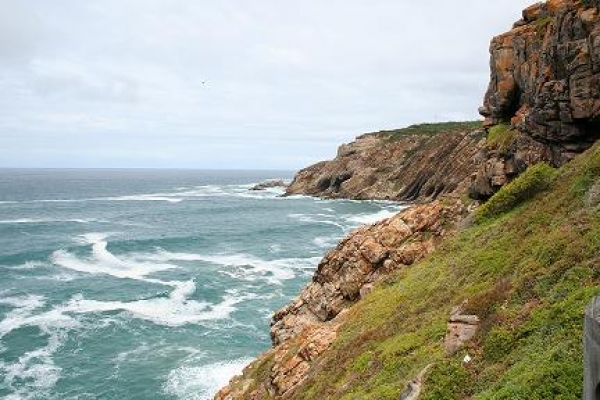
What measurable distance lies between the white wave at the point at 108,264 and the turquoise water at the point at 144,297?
4.8 inches

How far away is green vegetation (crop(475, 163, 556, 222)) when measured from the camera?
2228 cm

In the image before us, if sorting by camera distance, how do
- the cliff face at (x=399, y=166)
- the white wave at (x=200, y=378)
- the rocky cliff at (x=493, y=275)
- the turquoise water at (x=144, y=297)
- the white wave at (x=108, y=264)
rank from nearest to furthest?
the rocky cliff at (x=493, y=275) → the white wave at (x=200, y=378) → the turquoise water at (x=144, y=297) → the white wave at (x=108, y=264) → the cliff face at (x=399, y=166)

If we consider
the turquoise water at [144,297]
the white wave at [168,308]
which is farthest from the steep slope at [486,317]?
the white wave at [168,308]

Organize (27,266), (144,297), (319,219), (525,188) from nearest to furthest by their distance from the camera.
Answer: (525,188)
(144,297)
(27,266)
(319,219)

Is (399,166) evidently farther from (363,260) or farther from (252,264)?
(363,260)

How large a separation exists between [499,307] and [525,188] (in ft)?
33.2

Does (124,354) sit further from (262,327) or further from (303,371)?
(303,371)

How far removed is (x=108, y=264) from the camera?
198ft

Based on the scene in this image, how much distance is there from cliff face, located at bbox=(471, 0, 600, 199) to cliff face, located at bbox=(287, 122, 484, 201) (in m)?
62.9

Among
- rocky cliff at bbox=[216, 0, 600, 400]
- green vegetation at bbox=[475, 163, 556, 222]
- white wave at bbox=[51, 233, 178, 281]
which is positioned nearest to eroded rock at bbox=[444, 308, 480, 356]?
rocky cliff at bbox=[216, 0, 600, 400]

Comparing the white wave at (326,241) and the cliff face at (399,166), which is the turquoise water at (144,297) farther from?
the cliff face at (399,166)

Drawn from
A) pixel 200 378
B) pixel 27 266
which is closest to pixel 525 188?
pixel 200 378

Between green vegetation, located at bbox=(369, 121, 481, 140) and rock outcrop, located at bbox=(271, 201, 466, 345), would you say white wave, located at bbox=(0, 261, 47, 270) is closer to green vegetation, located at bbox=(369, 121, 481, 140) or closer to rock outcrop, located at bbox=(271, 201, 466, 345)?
rock outcrop, located at bbox=(271, 201, 466, 345)

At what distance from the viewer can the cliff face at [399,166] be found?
10169 cm
